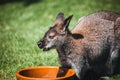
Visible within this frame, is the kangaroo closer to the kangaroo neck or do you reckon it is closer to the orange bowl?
the kangaroo neck

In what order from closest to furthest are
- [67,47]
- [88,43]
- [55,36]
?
1. [55,36]
2. [67,47]
3. [88,43]

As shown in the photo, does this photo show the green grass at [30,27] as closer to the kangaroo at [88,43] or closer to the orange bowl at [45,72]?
the kangaroo at [88,43]

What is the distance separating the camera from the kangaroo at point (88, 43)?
5.90 metres

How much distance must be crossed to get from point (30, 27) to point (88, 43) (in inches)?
213

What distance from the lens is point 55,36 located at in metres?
5.91

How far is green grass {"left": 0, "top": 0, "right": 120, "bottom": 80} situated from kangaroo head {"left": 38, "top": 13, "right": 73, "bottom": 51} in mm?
1116

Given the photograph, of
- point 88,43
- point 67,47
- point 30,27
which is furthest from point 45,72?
point 30,27

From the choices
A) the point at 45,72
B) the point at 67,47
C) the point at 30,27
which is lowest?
the point at 45,72

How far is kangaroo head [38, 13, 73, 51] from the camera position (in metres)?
5.79

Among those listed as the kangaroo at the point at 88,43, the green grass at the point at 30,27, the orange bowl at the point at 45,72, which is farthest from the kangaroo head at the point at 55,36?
the green grass at the point at 30,27

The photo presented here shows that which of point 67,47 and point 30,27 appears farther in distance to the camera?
point 30,27

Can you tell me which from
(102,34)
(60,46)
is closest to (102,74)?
(102,34)

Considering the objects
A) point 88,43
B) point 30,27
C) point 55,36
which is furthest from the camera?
point 30,27

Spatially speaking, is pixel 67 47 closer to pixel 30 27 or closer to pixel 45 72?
pixel 45 72
